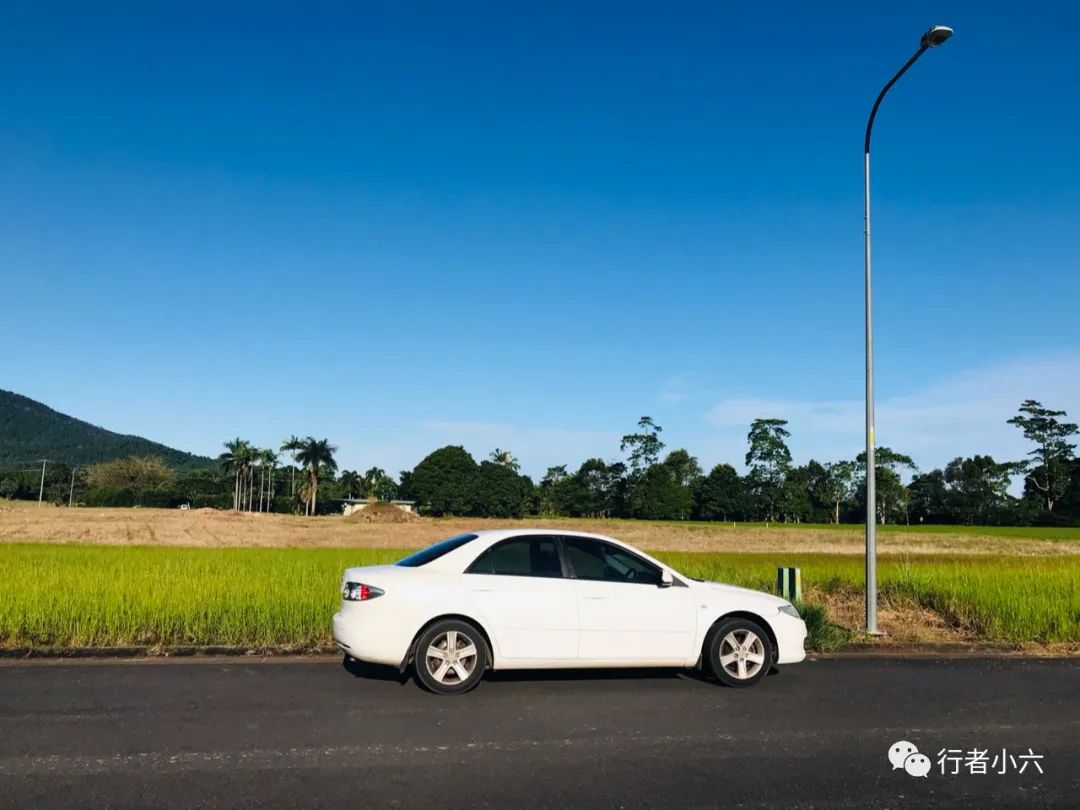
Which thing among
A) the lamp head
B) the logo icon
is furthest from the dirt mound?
the logo icon

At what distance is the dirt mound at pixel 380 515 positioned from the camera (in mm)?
84750

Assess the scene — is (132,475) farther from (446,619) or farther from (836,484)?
(446,619)

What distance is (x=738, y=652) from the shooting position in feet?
28.1

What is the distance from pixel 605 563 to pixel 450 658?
6.05ft

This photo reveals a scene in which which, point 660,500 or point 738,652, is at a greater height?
point 660,500

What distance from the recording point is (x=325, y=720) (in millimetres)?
6855

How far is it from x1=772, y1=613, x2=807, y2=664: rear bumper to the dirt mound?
7562 centimetres

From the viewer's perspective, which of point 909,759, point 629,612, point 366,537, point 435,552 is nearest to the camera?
point 909,759

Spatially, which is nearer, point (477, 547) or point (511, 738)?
point (511, 738)

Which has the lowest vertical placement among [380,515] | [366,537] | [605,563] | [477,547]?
[366,537]

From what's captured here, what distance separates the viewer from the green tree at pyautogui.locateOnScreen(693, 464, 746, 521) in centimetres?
11944

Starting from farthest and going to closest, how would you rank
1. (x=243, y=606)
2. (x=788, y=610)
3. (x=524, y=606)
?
(x=243, y=606) < (x=788, y=610) < (x=524, y=606)

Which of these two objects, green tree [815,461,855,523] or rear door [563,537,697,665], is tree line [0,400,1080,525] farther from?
rear door [563,537,697,665]

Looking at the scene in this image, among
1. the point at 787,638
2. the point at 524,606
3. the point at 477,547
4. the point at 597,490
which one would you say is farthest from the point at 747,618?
the point at 597,490
